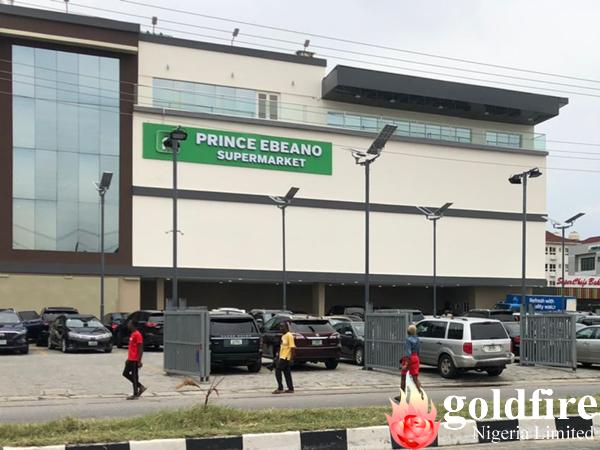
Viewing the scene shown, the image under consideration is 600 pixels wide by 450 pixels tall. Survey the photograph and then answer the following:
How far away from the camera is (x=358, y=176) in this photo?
173 feet

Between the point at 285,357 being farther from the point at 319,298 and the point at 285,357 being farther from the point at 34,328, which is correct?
the point at 319,298

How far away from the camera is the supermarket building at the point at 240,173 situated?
43938 mm

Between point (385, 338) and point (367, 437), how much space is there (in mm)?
11902

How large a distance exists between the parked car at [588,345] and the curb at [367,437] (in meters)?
13.7

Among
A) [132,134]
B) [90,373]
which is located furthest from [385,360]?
[132,134]

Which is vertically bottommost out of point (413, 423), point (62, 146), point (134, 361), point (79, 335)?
point (79, 335)

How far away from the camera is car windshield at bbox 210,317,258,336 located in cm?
2038

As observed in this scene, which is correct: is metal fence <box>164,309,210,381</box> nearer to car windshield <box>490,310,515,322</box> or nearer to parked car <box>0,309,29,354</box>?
parked car <box>0,309,29,354</box>

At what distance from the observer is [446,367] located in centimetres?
2047

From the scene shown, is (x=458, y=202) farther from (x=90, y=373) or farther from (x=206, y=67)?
(x=90, y=373)

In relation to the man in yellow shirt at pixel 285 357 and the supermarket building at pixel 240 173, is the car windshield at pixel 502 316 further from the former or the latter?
the supermarket building at pixel 240 173

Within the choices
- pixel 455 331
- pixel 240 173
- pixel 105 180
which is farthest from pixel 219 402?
pixel 240 173

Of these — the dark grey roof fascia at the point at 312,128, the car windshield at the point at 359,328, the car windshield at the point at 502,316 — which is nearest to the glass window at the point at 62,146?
the dark grey roof fascia at the point at 312,128

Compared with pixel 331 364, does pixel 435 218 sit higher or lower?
higher
